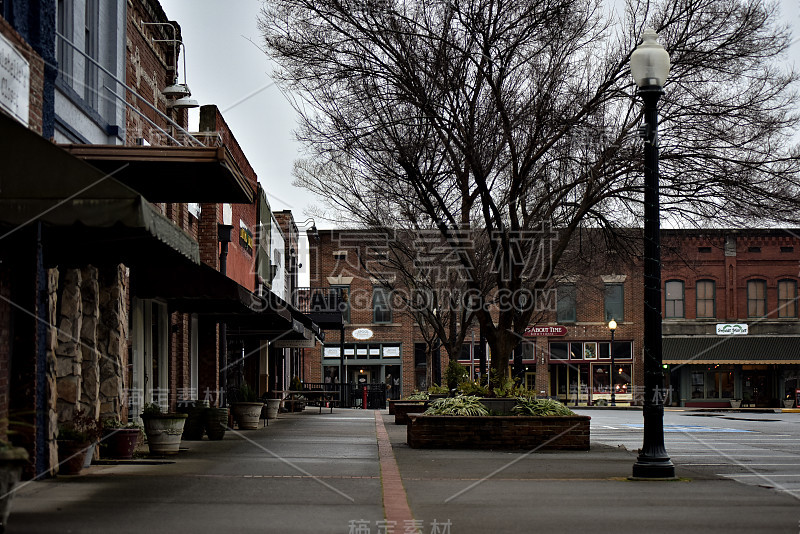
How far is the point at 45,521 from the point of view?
812cm

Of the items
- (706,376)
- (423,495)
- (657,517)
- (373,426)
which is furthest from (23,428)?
(706,376)

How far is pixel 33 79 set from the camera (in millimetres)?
11023

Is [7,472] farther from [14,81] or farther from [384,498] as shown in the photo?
[14,81]

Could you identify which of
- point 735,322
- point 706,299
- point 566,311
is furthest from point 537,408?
point 706,299

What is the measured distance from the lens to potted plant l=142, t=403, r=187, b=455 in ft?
47.0

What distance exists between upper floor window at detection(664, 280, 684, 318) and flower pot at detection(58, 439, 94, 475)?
159 ft

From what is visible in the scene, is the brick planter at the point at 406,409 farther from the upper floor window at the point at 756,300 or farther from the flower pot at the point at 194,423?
the upper floor window at the point at 756,300

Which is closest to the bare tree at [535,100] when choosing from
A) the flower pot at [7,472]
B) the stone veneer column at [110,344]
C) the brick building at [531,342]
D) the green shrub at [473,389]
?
the green shrub at [473,389]

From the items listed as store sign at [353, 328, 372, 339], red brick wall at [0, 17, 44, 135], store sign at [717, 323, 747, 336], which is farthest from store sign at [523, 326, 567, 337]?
red brick wall at [0, 17, 44, 135]

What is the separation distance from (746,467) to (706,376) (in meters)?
41.4

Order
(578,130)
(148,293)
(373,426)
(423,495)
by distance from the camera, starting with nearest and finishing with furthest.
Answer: (423,495), (148,293), (578,130), (373,426)

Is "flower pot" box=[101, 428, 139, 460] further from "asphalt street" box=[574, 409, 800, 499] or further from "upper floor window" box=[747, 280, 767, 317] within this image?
"upper floor window" box=[747, 280, 767, 317]

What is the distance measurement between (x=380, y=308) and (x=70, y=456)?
46890 mm

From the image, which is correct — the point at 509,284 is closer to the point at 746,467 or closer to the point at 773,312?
the point at 746,467
